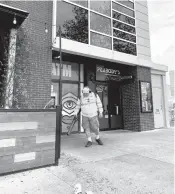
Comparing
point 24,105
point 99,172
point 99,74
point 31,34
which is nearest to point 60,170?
point 99,172

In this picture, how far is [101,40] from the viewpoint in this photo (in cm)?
741

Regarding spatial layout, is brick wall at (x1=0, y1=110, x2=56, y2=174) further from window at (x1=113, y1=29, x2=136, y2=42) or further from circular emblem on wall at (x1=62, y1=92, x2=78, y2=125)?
window at (x1=113, y1=29, x2=136, y2=42)

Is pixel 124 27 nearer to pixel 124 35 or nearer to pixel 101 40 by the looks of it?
pixel 124 35

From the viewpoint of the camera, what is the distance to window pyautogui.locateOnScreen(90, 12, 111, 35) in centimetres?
733

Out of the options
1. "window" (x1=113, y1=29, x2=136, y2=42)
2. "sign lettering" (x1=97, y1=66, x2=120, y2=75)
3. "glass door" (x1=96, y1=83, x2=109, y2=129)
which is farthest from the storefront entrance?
"window" (x1=113, y1=29, x2=136, y2=42)

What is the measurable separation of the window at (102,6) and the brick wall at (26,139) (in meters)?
6.14

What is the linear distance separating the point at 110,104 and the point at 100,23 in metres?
3.96

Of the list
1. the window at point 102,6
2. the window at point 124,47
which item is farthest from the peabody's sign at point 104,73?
the window at point 102,6

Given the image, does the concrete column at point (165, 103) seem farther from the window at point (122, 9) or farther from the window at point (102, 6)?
the window at point (102, 6)

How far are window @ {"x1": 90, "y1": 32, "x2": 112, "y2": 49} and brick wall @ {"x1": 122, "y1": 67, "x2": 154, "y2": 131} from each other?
6.45 feet

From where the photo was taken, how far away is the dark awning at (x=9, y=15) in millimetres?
4238

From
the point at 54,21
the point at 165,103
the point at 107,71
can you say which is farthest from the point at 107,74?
the point at 165,103

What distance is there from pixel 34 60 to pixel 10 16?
147cm

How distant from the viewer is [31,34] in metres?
5.71
